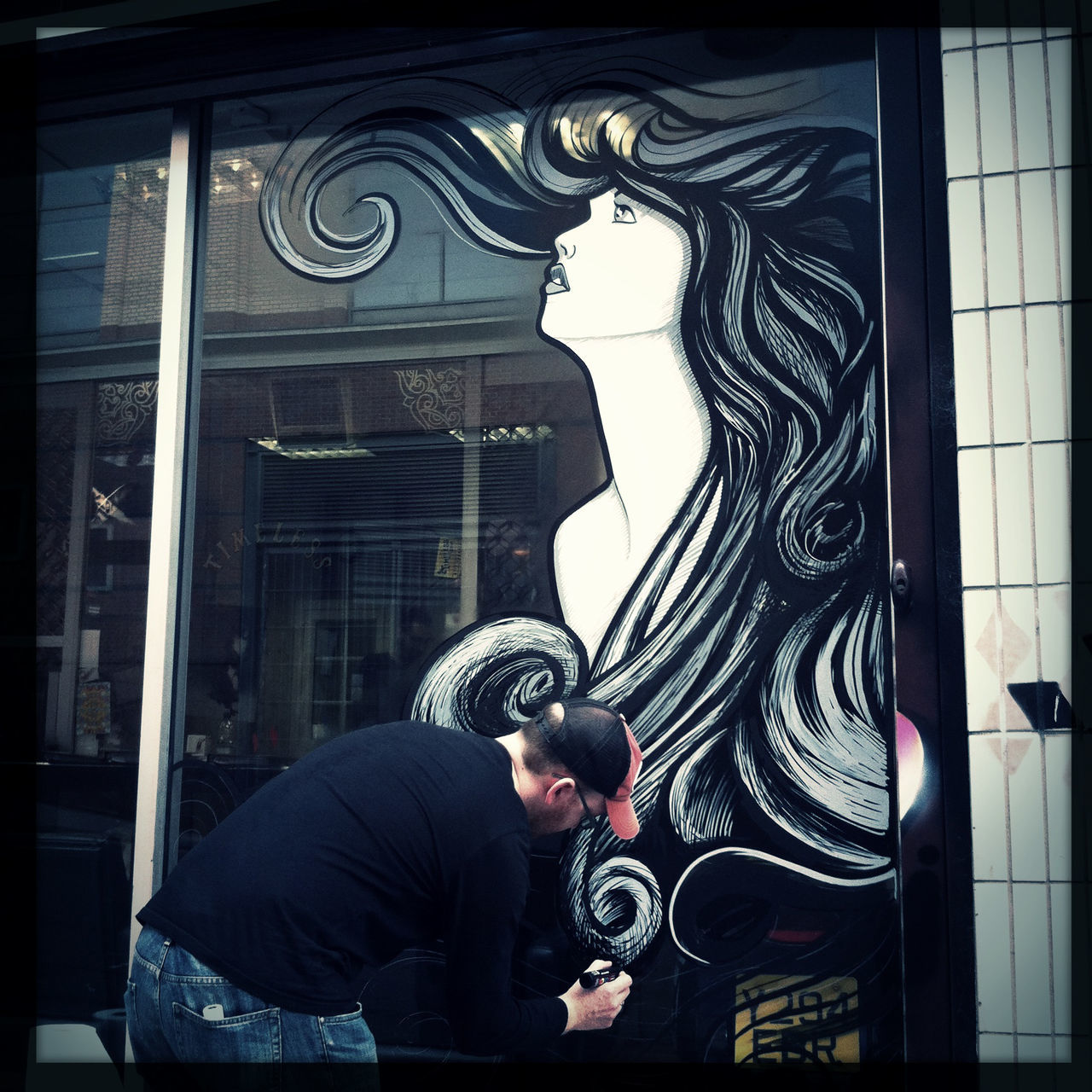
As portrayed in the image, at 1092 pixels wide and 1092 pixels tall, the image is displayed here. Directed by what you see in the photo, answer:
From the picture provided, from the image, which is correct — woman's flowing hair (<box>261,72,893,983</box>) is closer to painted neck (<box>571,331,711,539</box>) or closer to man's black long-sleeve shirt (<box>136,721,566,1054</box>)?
painted neck (<box>571,331,711,539</box>)

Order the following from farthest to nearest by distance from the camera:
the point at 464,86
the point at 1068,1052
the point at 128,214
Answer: the point at 128,214
the point at 464,86
the point at 1068,1052

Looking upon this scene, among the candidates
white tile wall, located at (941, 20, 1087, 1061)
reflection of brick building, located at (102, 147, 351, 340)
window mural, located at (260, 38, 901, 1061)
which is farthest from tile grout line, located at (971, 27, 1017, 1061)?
reflection of brick building, located at (102, 147, 351, 340)

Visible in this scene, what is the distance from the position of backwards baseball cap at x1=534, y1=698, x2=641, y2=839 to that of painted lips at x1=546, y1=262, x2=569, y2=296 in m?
1.22

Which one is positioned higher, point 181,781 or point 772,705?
point 772,705

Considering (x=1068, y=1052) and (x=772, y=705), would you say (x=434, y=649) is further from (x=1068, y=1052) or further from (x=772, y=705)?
(x=1068, y=1052)

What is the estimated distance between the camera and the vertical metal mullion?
3.18 m

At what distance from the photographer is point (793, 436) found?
2887mm

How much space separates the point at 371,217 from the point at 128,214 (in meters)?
0.90

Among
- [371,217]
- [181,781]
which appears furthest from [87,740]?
[371,217]

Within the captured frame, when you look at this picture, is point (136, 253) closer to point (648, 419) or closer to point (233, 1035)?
point (648, 419)

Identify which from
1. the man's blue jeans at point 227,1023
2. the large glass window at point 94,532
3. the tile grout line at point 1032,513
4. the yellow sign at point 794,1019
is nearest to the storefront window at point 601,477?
the yellow sign at point 794,1019

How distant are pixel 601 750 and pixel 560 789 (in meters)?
0.16

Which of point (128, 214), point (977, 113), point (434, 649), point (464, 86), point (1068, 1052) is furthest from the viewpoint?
point (128, 214)

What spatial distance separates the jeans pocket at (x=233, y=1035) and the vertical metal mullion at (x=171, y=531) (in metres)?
0.39
